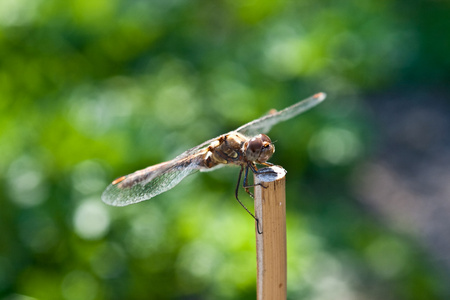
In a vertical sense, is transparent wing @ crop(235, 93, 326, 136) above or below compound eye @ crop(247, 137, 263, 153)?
above

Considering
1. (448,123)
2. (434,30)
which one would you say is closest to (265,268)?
(448,123)

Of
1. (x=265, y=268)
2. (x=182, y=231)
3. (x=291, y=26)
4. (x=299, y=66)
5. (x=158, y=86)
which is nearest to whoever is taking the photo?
(x=265, y=268)

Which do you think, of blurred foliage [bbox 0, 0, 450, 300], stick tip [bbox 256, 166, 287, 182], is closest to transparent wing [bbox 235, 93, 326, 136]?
stick tip [bbox 256, 166, 287, 182]

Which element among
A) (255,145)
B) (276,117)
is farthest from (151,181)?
(276,117)

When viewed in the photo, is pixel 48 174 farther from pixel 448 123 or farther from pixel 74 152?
pixel 448 123

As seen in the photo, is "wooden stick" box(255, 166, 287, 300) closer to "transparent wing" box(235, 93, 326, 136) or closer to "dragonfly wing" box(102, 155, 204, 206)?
"dragonfly wing" box(102, 155, 204, 206)

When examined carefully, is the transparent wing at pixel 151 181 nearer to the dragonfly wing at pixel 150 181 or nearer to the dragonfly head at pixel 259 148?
the dragonfly wing at pixel 150 181

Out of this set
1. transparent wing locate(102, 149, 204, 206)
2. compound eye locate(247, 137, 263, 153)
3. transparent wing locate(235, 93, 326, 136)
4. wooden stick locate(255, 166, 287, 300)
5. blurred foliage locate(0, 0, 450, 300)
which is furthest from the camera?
blurred foliage locate(0, 0, 450, 300)
